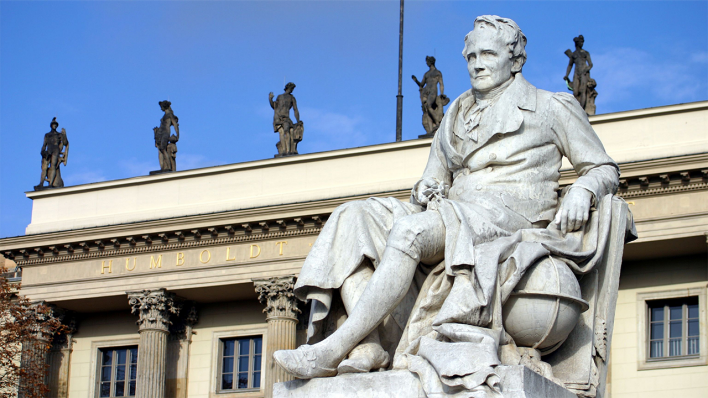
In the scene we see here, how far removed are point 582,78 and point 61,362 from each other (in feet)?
47.6

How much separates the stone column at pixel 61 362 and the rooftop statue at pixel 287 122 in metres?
6.85

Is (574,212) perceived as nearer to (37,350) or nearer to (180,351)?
(180,351)

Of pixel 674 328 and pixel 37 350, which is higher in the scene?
pixel 674 328

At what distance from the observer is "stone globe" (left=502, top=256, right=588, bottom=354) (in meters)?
5.25

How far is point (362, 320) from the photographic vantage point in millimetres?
5207

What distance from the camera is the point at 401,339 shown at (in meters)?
5.40

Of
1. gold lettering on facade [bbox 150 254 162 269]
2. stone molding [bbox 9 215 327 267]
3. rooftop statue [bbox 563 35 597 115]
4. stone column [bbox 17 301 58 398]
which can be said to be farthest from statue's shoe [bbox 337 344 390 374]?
gold lettering on facade [bbox 150 254 162 269]

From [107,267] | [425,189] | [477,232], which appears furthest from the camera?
[107,267]

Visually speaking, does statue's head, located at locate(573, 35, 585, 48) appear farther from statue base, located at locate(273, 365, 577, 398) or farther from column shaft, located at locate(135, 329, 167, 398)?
statue base, located at locate(273, 365, 577, 398)

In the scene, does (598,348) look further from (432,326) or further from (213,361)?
(213,361)

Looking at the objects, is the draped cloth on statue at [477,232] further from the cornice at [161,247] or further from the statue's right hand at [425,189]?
the cornice at [161,247]

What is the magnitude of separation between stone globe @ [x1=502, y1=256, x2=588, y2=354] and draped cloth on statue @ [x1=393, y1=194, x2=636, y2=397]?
2.7 inches

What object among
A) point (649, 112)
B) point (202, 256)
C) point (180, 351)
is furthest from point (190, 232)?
point (649, 112)

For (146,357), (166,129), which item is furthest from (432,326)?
(166,129)
